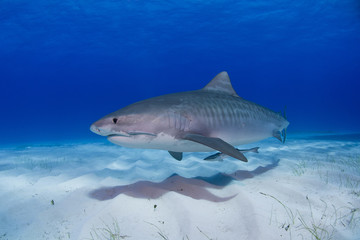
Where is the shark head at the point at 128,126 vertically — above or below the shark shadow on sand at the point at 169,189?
above

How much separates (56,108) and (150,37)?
323 feet

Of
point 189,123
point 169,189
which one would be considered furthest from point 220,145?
point 169,189

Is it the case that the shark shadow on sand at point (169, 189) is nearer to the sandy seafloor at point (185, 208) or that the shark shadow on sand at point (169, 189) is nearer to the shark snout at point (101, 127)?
the sandy seafloor at point (185, 208)

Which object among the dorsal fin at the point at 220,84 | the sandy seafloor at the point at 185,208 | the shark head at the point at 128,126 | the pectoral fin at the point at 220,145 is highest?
the dorsal fin at the point at 220,84

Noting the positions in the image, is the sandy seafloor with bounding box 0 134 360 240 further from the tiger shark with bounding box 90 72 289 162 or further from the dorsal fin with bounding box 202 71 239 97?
the dorsal fin with bounding box 202 71 239 97

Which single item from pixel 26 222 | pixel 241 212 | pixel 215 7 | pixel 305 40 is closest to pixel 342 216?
pixel 241 212

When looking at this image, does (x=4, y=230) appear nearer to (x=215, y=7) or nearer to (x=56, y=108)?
(x=215, y=7)

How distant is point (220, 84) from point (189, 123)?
66.8 inches

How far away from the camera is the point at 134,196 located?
8.42 ft

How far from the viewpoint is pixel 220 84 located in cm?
438

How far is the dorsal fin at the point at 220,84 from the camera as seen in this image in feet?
14.2

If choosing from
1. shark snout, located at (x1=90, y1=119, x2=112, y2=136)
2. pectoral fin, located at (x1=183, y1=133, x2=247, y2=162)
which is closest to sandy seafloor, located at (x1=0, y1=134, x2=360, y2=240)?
pectoral fin, located at (x1=183, y1=133, x2=247, y2=162)

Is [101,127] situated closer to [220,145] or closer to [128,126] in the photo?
[128,126]

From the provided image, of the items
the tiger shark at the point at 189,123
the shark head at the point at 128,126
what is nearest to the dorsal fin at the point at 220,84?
the tiger shark at the point at 189,123
